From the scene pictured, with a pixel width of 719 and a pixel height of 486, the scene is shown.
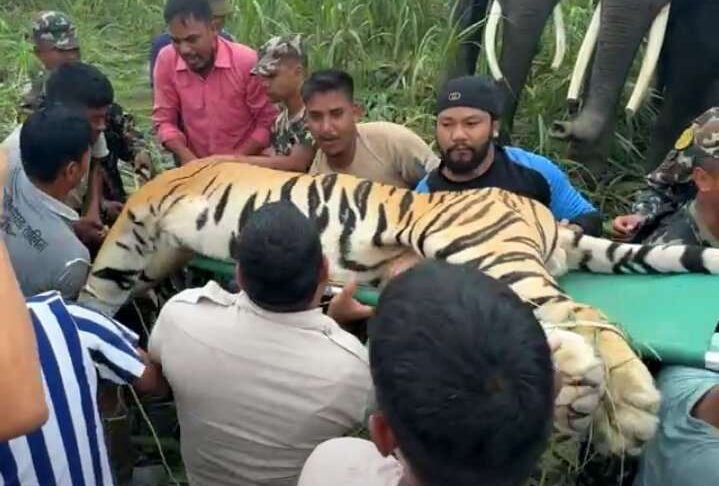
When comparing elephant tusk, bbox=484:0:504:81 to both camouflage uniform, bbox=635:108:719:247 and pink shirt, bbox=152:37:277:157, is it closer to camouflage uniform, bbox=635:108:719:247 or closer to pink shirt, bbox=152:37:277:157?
pink shirt, bbox=152:37:277:157

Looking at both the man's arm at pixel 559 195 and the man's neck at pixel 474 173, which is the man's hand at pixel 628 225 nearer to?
the man's arm at pixel 559 195

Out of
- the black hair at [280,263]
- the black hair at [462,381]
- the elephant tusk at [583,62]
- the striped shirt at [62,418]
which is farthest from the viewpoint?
the elephant tusk at [583,62]

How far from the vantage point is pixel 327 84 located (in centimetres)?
354

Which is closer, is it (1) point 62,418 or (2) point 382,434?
(2) point 382,434

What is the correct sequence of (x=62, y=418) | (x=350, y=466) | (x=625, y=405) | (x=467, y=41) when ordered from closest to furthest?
(x=350, y=466), (x=62, y=418), (x=625, y=405), (x=467, y=41)

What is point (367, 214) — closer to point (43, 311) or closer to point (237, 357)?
point (237, 357)

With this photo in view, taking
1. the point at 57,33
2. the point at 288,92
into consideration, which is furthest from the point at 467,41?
the point at 57,33

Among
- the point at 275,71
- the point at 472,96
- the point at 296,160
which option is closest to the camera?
the point at 472,96

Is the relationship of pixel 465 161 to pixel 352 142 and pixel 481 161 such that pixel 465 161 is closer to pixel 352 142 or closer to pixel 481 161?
pixel 481 161

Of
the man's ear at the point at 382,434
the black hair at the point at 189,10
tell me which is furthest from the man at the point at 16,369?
the black hair at the point at 189,10

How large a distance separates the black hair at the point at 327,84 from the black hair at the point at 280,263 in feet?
4.46

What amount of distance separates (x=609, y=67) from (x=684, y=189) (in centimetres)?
108

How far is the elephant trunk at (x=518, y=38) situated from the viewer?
479cm

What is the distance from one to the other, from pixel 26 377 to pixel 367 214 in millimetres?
1911
